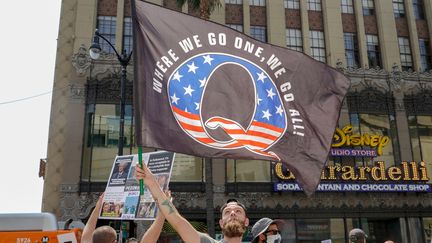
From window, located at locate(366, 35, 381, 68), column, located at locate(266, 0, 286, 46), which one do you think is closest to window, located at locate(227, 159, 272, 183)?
column, located at locate(266, 0, 286, 46)

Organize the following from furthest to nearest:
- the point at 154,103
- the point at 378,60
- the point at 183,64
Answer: the point at 378,60 < the point at 183,64 < the point at 154,103

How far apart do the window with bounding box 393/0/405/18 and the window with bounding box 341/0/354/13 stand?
3167mm

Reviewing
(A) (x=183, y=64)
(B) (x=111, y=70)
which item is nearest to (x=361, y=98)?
(B) (x=111, y=70)

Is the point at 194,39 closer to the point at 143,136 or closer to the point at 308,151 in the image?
the point at 143,136

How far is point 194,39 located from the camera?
5996 mm

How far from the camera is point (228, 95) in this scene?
616 cm

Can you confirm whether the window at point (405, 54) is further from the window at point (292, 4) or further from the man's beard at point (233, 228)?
the man's beard at point (233, 228)

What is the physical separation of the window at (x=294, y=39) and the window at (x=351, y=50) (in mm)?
3049

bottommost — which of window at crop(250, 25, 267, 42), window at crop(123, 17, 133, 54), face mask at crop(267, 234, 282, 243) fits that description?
face mask at crop(267, 234, 282, 243)

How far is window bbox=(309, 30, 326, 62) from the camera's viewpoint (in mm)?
27141

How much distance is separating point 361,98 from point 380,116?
63.4 inches

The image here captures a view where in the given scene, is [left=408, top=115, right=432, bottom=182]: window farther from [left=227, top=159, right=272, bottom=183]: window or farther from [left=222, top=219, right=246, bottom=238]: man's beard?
[left=222, top=219, right=246, bottom=238]: man's beard

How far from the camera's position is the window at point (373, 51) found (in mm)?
27620

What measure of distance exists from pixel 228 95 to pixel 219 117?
16.6 inches
